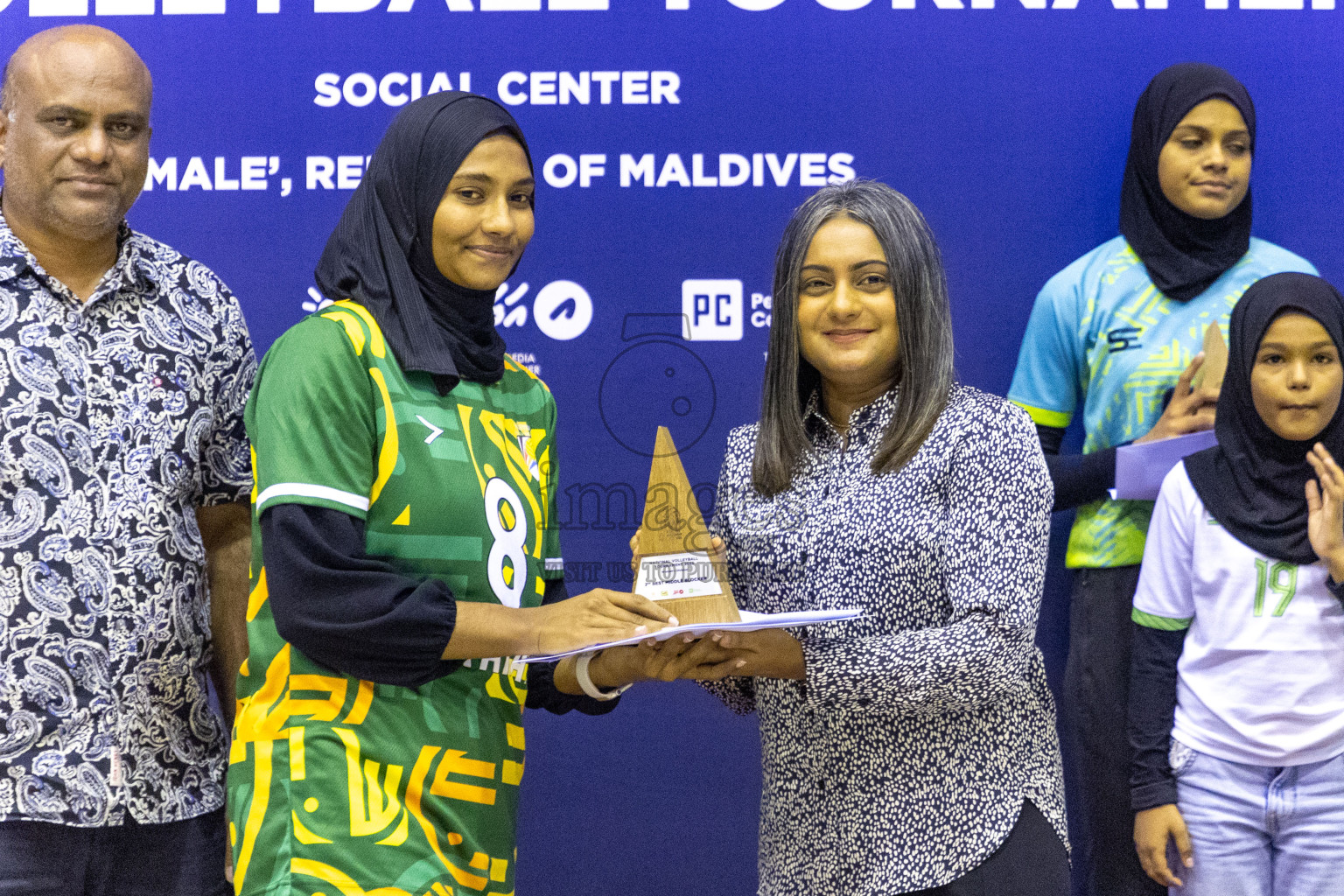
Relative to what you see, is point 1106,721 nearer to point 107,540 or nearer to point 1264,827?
point 1264,827

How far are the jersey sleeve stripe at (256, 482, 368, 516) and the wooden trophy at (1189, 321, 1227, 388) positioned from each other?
1866 mm

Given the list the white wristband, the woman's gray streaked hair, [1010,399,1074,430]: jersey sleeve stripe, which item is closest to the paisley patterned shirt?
the white wristband

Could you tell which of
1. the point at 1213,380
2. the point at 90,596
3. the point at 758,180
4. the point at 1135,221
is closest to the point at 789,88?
the point at 758,180

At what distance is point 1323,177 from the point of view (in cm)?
312

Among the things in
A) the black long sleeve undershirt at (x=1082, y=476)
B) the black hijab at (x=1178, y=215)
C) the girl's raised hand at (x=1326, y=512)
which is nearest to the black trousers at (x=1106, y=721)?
the black long sleeve undershirt at (x=1082, y=476)

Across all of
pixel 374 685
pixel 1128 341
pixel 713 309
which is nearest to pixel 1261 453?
pixel 1128 341

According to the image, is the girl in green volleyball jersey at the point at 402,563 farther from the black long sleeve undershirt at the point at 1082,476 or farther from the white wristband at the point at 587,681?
the black long sleeve undershirt at the point at 1082,476

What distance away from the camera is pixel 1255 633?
235 cm

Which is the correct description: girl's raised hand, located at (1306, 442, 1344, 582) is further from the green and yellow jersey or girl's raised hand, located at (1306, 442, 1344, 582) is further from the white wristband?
the green and yellow jersey

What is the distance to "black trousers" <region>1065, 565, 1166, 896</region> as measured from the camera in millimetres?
2770

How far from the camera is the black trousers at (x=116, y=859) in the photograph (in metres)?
1.86

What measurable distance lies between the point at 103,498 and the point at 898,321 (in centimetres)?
123

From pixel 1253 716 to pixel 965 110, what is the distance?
1.59 m

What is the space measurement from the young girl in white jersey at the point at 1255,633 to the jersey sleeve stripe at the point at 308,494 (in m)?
1.63
